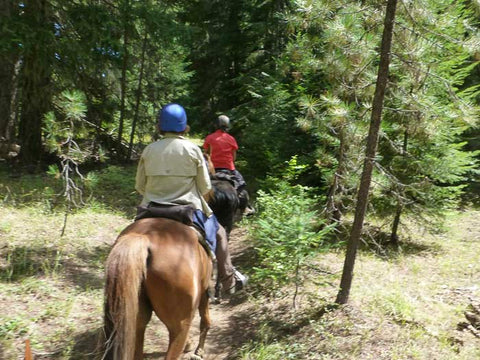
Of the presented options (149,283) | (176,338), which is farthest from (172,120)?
(176,338)

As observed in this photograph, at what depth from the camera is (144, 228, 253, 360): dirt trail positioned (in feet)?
15.8

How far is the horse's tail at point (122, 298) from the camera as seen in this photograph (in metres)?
2.82

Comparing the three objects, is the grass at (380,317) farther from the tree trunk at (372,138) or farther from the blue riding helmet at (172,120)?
the blue riding helmet at (172,120)

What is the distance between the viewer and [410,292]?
6020mm

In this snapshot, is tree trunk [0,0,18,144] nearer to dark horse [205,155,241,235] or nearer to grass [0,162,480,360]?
grass [0,162,480,360]

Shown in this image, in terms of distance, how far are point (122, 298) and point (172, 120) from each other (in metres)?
1.96

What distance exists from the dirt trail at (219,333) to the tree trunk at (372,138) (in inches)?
61.1

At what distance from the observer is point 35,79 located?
10.3 metres

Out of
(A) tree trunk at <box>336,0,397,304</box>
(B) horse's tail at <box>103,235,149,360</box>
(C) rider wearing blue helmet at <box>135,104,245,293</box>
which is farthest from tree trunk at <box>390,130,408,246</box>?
(B) horse's tail at <box>103,235,149,360</box>

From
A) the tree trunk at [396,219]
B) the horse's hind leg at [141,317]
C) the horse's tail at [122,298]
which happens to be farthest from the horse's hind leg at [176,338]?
the tree trunk at [396,219]

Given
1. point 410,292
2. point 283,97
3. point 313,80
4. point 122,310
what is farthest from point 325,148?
point 122,310

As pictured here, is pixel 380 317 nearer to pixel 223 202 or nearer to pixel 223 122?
pixel 223 202

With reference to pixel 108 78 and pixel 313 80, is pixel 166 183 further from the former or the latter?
pixel 108 78

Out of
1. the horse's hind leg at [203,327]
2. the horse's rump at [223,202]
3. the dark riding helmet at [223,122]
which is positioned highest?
the dark riding helmet at [223,122]
